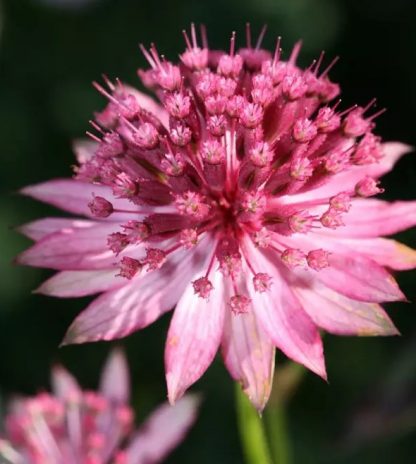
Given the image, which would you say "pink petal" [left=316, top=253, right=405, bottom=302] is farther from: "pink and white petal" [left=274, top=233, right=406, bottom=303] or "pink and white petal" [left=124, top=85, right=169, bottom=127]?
"pink and white petal" [left=124, top=85, right=169, bottom=127]

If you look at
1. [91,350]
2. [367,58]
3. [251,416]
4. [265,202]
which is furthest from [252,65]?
[91,350]

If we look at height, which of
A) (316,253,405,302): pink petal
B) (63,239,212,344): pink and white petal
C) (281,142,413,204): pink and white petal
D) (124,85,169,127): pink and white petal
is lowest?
(316,253,405,302): pink petal

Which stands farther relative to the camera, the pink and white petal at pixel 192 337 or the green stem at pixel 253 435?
the green stem at pixel 253 435

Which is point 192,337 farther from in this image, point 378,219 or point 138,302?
point 378,219

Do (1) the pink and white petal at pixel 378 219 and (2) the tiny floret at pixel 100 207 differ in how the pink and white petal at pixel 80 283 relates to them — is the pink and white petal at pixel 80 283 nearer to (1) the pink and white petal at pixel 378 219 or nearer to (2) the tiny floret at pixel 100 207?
(2) the tiny floret at pixel 100 207

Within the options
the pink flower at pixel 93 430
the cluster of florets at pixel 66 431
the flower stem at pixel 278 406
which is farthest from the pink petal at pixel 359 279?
the cluster of florets at pixel 66 431

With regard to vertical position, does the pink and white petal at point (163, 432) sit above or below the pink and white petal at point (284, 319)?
below

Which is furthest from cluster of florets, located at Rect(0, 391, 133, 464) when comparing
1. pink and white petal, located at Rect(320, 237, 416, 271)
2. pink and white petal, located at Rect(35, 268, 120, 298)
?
pink and white petal, located at Rect(320, 237, 416, 271)
